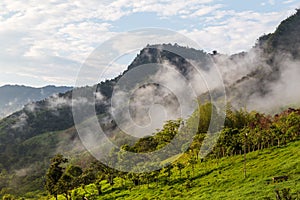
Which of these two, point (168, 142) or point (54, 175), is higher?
point (168, 142)

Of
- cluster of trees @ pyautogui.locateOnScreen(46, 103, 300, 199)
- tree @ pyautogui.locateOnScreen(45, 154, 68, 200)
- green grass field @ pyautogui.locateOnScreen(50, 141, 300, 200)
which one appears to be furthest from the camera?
tree @ pyautogui.locateOnScreen(45, 154, 68, 200)

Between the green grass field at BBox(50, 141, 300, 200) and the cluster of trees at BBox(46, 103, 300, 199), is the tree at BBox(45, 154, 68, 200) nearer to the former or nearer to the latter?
the cluster of trees at BBox(46, 103, 300, 199)

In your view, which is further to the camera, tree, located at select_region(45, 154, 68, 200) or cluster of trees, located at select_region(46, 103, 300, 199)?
tree, located at select_region(45, 154, 68, 200)

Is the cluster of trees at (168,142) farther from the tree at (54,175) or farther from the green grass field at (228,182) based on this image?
the green grass field at (228,182)

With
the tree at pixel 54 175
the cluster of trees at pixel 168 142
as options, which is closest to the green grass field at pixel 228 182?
the cluster of trees at pixel 168 142

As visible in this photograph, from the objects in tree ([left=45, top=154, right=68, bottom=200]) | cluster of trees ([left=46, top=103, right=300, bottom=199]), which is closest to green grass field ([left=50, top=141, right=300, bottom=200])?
cluster of trees ([left=46, top=103, right=300, bottom=199])

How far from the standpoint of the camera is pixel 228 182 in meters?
52.8

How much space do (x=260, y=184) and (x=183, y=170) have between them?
31.2m

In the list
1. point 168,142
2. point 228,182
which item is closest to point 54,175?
point 168,142

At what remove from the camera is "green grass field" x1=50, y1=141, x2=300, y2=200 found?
142ft

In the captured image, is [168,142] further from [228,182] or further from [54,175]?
[54,175]

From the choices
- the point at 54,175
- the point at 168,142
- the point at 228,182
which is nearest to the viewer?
the point at 228,182

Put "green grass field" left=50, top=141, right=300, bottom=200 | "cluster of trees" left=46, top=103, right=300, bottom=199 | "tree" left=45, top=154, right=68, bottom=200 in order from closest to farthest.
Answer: "green grass field" left=50, top=141, right=300, bottom=200
"cluster of trees" left=46, top=103, right=300, bottom=199
"tree" left=45, top=154, right=68, bottom=200

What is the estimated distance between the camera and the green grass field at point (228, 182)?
142 ft
